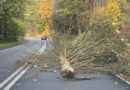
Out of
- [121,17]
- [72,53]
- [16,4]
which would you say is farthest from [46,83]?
[16,4]

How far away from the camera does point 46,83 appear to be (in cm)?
704

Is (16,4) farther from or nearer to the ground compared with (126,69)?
farther from the ground

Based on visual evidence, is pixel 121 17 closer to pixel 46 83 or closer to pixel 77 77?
pixel 77 77

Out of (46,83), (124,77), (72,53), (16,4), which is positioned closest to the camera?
(46,83)

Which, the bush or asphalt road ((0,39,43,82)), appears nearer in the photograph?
asphalt road ((0,39,43,82))

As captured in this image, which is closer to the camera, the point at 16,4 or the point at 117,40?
the point at 117,40

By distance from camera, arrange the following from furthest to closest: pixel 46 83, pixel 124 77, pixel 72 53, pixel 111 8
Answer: pixel 111 8 → pixel 72 53 → pixel 124 77 → pixel 46 83

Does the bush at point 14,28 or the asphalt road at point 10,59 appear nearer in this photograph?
the asphalt road at point 10,59

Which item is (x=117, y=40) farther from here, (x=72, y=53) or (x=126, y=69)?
(x=72, y=53)

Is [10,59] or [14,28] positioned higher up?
[14,28]

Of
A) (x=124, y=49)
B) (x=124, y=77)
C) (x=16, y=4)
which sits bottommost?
(x=124, y=77)

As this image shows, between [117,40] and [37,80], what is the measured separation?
424cm

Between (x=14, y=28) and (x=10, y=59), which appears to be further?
(x=14, y=28)

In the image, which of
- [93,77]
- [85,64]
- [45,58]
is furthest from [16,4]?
[93,77]
